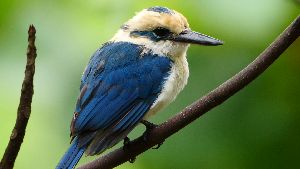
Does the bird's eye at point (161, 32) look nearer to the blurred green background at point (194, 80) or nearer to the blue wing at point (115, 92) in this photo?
the blue wing at point (115, 92)

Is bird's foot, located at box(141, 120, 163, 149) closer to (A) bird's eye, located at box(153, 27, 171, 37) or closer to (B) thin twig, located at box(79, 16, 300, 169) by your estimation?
(B) thin twig, located at box(79, 16, 300, 169)

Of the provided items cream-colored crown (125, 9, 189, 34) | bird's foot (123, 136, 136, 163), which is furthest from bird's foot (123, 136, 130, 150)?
cream-colored crown (125, 9, 189, 34)

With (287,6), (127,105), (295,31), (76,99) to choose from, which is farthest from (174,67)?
(295,31)

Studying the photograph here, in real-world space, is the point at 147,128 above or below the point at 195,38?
below

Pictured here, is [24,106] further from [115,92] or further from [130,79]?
[130,79]

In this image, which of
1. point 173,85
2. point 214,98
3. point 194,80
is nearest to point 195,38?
point 194,80
